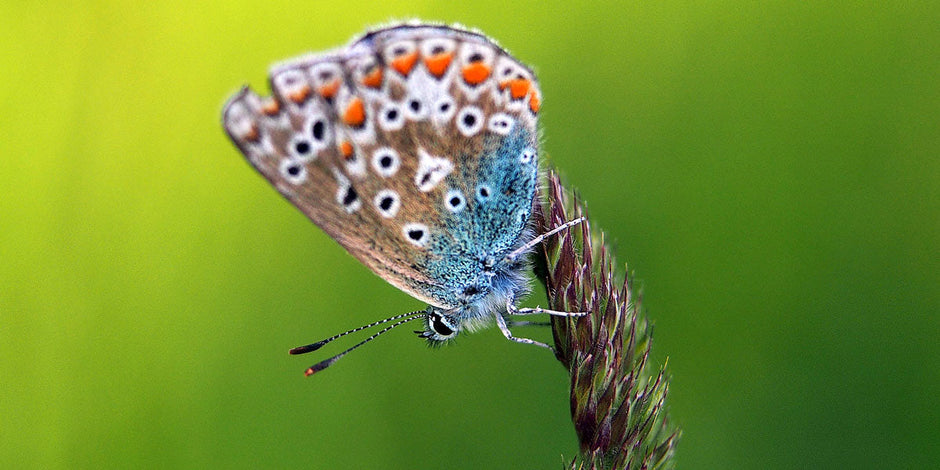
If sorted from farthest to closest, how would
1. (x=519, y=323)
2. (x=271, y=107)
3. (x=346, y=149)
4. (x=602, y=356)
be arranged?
(x=519, y=323)
(x=346, y=149)
(x=271, y=107)
(x=602, y=356)

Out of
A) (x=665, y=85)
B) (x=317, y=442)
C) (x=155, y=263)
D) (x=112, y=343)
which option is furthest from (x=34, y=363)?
(x=665, y=85)

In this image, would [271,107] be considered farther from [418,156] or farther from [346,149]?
[418,156]

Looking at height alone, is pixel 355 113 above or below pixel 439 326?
above

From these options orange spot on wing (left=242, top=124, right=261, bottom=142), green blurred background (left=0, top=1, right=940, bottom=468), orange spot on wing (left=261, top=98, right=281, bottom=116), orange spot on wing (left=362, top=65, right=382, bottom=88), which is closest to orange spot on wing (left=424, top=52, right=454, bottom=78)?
orange spot on wing (left=362, top=65, right=382, bottom=88)

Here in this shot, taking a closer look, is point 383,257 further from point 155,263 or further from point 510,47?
point 510,47

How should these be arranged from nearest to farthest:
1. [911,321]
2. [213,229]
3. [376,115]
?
[376,115], [911,321], [213,229]

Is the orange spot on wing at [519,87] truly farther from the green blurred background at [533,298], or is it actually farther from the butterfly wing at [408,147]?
the green blurred background at [533,298]

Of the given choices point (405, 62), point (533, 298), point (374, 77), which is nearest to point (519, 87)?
point (405, 62)
